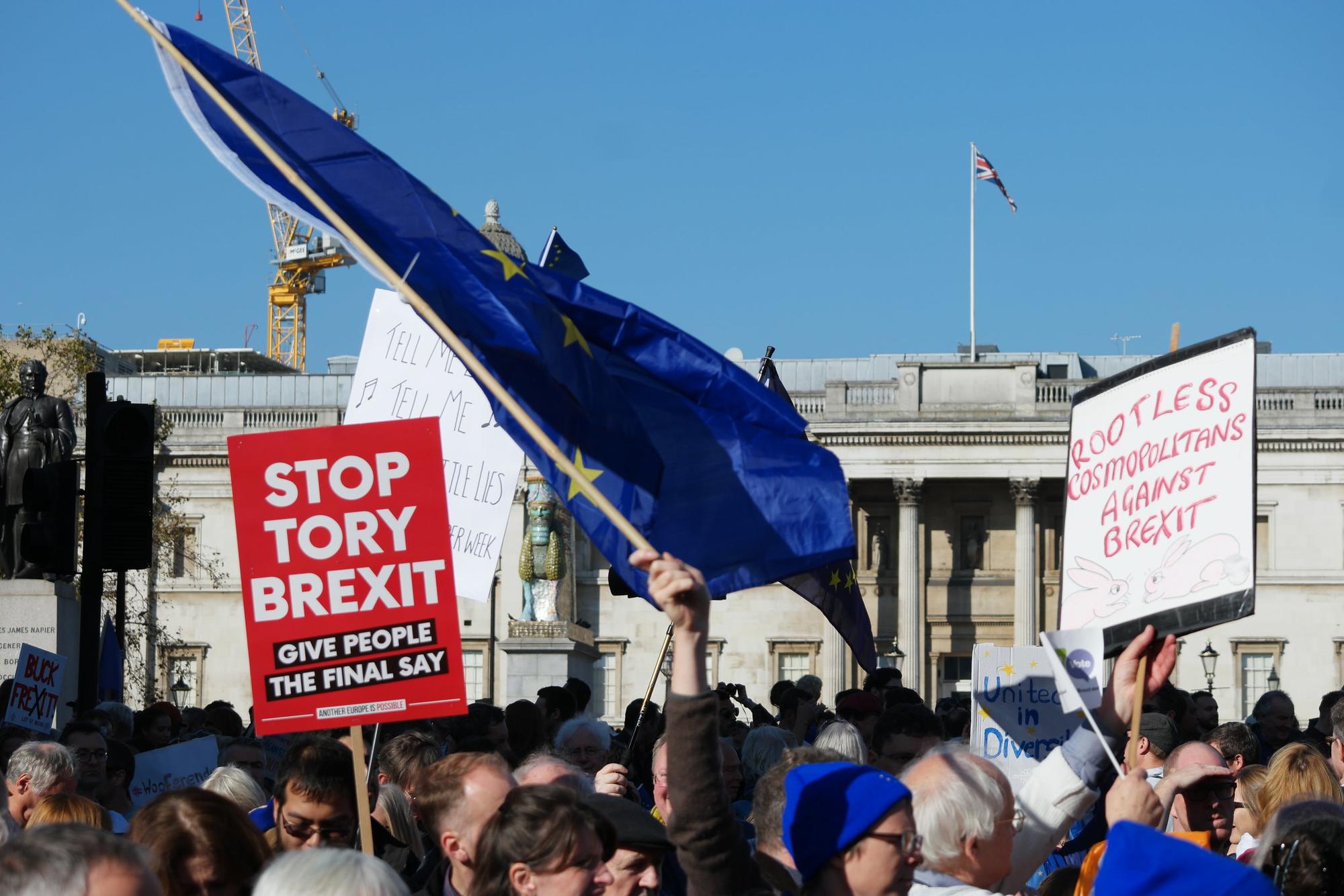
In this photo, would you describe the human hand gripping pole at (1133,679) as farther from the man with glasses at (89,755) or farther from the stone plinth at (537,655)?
the stone plinth at (537,655)

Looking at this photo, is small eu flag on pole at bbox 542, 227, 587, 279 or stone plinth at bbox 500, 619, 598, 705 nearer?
small eu flag on pole at bbox 542, 227, 587, 279

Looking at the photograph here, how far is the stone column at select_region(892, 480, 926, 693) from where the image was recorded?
60.7m

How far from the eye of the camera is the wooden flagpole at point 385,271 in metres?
5.62

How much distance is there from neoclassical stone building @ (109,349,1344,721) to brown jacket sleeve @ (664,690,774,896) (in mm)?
52893

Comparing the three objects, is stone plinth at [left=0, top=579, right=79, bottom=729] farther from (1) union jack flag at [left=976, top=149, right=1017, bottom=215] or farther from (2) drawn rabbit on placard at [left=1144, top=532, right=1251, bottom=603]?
(1) union jack flag at [left=976, top=149, right=1017, bottom=215]

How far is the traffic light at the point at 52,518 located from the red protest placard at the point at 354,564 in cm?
628

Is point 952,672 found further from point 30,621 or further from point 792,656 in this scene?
point 30,621

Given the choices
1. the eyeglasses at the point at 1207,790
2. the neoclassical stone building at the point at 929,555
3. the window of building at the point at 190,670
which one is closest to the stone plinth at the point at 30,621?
the eyeglasses at the point at 1207,790

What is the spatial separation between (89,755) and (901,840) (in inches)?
183

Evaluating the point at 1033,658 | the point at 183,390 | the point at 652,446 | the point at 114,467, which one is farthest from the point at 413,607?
the point at 183,390

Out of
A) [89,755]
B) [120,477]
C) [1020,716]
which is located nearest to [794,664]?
[120,477]

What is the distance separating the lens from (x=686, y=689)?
4.51 meters

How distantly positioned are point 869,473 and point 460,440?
51924mm

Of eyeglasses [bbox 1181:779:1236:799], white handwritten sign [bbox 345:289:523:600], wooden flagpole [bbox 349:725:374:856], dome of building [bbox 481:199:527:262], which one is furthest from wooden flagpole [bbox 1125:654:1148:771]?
dome of building [bbox 481:199:527:262]
